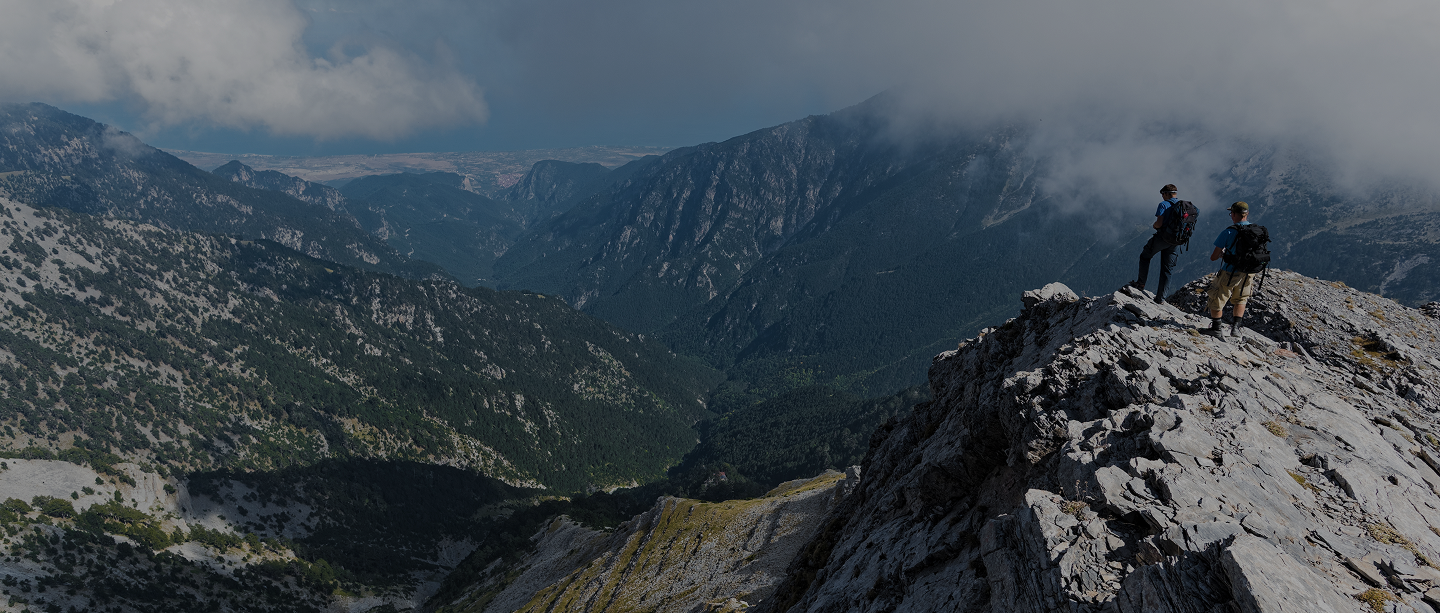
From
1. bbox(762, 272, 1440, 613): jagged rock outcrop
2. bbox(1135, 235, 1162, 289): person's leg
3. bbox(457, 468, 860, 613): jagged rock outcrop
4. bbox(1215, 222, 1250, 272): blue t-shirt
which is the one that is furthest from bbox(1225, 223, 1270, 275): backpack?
bbox(457, 468, 860, 613): jagged rock outcrop

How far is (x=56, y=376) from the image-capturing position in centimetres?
19462

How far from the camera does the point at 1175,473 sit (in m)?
15.9

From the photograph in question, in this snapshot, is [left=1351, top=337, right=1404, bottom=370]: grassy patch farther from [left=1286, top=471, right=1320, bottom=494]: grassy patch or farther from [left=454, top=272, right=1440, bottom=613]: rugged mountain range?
[left=1286, top=471, right=1320, bottom=494]: grassy patch

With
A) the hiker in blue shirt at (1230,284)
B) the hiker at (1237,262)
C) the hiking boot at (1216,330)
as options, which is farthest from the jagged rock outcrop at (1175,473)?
the hiker at (1237,262)

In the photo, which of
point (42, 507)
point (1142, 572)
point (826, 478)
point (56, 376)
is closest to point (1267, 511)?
point (1142, 572)

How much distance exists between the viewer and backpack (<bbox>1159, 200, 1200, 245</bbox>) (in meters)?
24.6

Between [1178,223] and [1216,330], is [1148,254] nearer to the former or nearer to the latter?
[1178,223]

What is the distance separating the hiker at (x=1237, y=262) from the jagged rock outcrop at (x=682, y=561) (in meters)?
42.8

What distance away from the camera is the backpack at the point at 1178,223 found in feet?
80.8

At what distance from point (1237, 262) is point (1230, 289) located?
5.72 ft

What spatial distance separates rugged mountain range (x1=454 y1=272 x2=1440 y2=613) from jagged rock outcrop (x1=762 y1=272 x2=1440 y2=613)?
0.21 feet

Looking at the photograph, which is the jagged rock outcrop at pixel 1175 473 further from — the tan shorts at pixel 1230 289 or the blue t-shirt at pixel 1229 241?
the blue t-shirt at pixel 1229 241

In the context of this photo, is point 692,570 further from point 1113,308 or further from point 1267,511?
point 1267,511

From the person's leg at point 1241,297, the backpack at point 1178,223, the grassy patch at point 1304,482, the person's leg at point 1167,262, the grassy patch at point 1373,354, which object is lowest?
the grassy patch at point 1373,354
